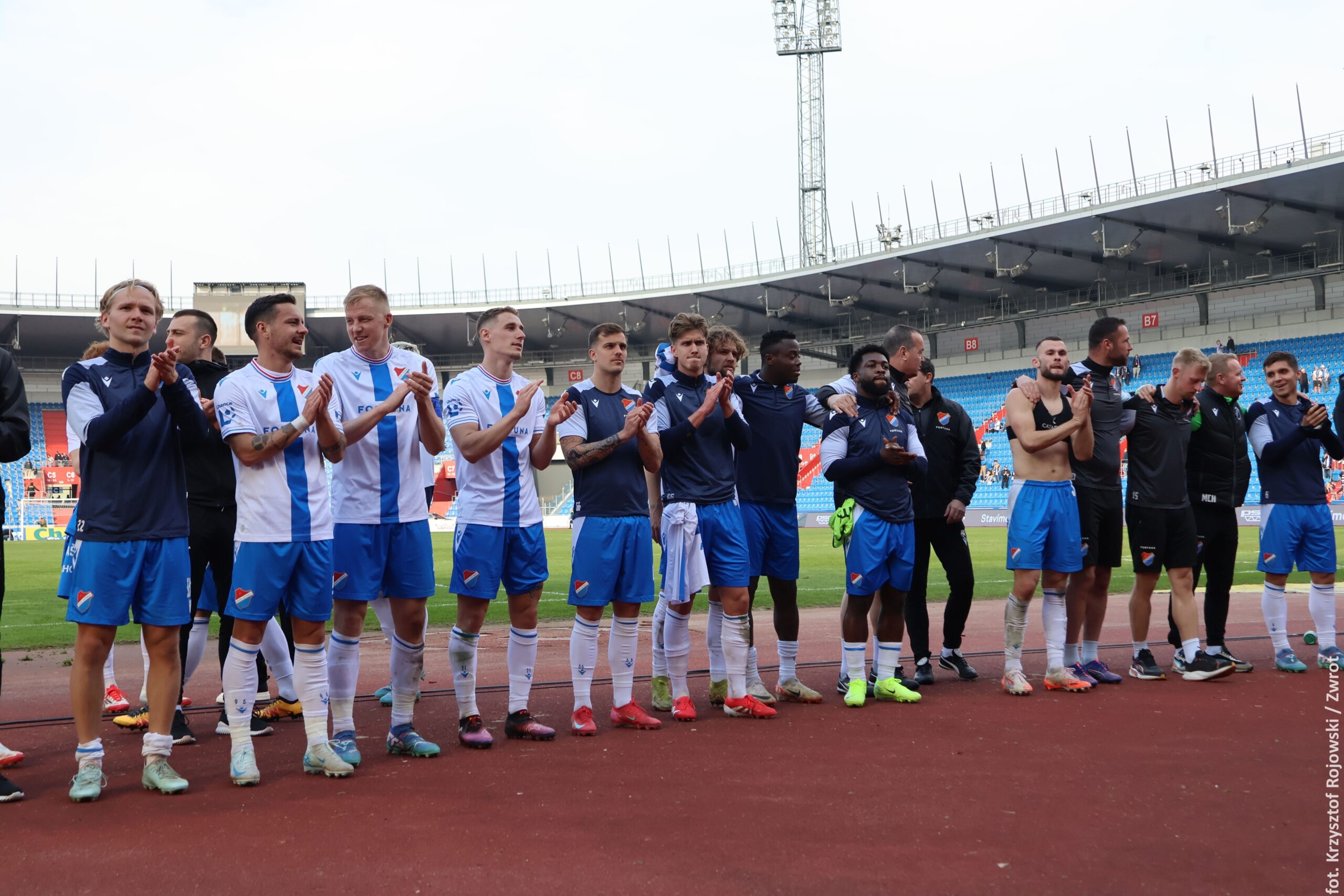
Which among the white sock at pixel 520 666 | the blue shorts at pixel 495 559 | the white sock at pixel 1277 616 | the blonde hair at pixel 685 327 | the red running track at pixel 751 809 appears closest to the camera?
the red running track at pixel 751 809

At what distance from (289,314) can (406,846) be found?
106 inches

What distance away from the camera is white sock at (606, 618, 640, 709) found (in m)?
5.99

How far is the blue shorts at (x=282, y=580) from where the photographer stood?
15.8 feet

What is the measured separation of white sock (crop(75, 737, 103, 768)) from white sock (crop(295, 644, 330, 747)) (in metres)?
0.86

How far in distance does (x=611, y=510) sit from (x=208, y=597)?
8.33 feet

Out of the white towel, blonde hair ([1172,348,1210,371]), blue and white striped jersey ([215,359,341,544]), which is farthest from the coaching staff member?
blue and white striped jersey ([215,359,341,544])

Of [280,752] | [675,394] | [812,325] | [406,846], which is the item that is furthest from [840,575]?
[812,325]

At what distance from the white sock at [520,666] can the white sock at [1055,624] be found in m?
3.48

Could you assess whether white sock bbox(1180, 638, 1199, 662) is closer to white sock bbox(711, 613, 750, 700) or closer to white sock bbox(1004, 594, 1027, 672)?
white sock bbox(1004, 594, 1027, 672)

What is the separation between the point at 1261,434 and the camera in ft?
26.1

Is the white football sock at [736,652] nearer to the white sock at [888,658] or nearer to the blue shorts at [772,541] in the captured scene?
the blue shorts at [772,541]

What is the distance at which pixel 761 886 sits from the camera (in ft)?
10.8

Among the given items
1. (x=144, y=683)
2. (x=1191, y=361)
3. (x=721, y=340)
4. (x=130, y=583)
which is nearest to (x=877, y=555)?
(x=721, y=340)

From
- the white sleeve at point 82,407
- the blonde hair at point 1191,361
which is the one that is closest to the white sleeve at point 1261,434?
the blonde hair at point 1191,361
